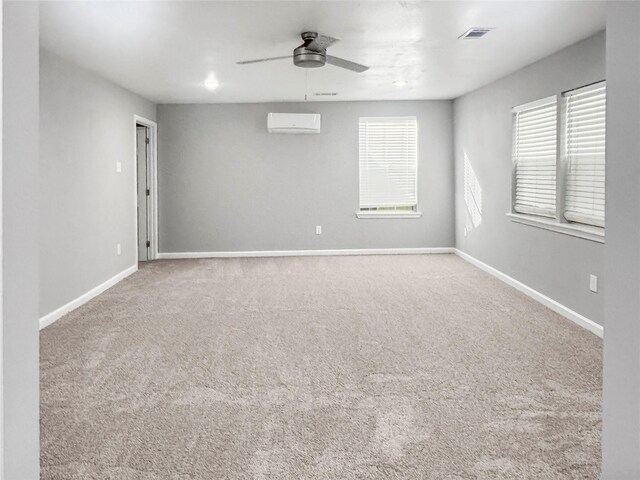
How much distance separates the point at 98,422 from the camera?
278cm

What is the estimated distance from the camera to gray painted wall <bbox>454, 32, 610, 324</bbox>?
4.61 metres

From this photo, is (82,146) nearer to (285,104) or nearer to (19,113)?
(285,104)

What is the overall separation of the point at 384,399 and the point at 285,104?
6252 millimetres

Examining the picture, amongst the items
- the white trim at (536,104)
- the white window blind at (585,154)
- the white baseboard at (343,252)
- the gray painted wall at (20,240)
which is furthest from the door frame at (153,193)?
the gray painted wall at (20,240)

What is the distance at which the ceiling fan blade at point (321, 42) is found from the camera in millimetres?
4059

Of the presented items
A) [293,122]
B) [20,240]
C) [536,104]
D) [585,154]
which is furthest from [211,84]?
[20,240]

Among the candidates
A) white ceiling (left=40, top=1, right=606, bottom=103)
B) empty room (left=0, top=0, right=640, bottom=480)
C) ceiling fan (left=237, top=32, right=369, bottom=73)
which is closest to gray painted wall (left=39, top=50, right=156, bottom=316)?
empty room (left=0, top=0, right=640, bottom=480)

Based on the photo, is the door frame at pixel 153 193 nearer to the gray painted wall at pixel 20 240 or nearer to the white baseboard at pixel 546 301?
the white baseboard at pixel 546 301

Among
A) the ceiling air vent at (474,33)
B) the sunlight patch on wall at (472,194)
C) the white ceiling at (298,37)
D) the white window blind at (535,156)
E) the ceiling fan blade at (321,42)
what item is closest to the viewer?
the white ceiling at (298,37)

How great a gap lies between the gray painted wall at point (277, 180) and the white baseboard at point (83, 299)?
5.47 feet

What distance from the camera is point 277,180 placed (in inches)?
341

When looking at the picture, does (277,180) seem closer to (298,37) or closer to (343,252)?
(343,252)

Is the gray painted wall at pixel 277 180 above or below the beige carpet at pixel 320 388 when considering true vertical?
above

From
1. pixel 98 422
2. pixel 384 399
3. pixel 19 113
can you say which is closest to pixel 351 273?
pixel 384 399
